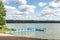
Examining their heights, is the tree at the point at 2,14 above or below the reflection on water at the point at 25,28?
above

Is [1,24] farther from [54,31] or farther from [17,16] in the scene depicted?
[54,31]

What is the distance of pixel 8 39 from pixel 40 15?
1.94 metres

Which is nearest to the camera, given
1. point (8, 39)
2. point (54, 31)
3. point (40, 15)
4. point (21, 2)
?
point (8, 39)

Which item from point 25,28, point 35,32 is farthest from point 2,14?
point 35,32

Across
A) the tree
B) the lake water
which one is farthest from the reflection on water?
the tree

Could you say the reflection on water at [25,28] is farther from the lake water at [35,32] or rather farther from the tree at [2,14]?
the tree at [2,14]

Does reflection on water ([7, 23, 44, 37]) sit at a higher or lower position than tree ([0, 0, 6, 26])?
lower

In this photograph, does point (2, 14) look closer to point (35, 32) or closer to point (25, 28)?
point (25, 28)

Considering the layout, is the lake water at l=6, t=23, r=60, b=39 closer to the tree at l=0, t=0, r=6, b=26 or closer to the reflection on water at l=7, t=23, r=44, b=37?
the reflection on water at l=7, t=23, r=44, b=37

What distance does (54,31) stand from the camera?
8.23m


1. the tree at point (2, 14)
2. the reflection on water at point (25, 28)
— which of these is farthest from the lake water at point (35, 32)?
the tree at point (2, 14)

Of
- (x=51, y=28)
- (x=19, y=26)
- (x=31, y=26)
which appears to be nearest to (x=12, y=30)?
(x=19, y=26)

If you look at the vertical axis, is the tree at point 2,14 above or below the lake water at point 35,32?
above

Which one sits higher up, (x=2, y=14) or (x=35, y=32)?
(x=2, y=14)
